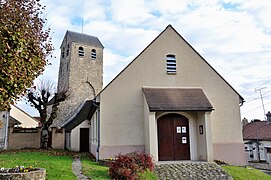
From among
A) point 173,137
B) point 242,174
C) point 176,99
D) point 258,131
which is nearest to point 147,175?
point 173,137

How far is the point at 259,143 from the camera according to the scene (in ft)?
104

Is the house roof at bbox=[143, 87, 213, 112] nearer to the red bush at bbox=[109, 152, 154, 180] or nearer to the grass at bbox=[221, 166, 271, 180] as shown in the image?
the grass at bbox=[221, 166, 271, 180]

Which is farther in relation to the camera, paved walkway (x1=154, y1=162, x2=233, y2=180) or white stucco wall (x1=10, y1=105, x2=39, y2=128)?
white stucco wall (x1=10, y1=105, x2=39, y2=128)

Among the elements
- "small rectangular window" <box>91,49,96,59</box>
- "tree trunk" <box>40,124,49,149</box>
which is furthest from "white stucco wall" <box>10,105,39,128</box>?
"tree trunk" <box>40,124,49,149</box>

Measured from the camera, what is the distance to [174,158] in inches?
590

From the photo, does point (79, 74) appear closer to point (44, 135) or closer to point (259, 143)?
point (44, 135)

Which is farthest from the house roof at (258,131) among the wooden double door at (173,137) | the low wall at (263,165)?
the wooden double door at (173,137)

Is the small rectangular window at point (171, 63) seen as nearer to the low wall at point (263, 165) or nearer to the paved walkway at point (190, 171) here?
the paved walkway at point (190, 171)

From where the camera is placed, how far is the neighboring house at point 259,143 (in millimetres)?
30398

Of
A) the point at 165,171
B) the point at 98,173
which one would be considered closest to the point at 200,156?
the point at 165,171

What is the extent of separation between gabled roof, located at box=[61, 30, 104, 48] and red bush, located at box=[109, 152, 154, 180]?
1253 inches

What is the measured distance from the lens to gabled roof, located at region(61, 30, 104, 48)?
40066 millimetres

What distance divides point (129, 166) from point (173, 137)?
5.40 m

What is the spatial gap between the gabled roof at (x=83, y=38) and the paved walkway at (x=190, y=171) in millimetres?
30931
